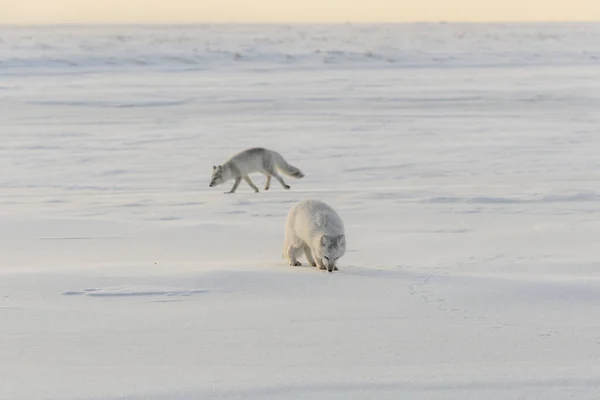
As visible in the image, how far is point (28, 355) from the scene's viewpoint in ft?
13.9

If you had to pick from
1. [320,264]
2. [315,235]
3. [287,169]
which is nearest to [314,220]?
[315,235]

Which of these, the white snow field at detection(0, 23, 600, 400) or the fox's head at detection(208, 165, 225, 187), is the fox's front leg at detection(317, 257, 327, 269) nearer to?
the white snow field at detection(0, 23, 600, 400)

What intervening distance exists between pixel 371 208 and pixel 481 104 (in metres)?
15.2

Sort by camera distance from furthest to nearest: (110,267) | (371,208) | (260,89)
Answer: (260,89)
(371,208)
(110,267)

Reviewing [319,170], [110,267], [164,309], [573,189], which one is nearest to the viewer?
[164,309]

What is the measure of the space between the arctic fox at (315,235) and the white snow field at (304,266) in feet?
0.43

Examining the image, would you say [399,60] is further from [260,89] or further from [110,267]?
[110,267]

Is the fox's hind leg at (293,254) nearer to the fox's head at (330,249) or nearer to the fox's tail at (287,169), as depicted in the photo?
the fox's head at (330,249)

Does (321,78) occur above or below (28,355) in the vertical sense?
above

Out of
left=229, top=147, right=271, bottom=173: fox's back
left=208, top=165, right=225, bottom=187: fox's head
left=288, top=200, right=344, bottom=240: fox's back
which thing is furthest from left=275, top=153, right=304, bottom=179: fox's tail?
left=288, top=200, right=344, bottom=240: fox's back

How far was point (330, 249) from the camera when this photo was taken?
6.19 m

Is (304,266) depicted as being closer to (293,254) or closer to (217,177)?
(293,254)

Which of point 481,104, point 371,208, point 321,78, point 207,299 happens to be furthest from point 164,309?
point 321,78

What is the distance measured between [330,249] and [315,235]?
0.76 feet
